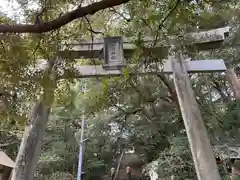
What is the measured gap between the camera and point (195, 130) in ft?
10.8

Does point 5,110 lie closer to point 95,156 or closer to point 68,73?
point 68,73

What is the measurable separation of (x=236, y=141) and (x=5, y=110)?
146 inches

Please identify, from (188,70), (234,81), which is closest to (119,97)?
(188,70)

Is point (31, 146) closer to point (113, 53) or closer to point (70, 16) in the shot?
point (113, 53)

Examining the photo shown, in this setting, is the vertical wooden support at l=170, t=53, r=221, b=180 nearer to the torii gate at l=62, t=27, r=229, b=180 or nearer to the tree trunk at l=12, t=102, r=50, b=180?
the torii gate at l=62, t=27, r=229, b=180

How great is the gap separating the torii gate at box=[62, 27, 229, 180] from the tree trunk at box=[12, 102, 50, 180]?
770mm

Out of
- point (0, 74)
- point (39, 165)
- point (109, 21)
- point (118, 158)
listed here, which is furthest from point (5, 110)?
point (118, 158)

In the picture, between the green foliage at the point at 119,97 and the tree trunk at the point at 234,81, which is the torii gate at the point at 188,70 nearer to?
the green foliage at the point at 119,97

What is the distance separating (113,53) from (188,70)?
1.26 m

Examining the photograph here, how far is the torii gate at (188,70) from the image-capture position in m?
3.07

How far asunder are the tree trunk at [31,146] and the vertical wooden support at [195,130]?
195 centimetres

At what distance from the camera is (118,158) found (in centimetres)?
742

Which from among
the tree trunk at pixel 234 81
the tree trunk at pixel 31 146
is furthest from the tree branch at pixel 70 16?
the tree trunk at pixel 234 81

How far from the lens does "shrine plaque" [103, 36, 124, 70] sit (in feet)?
11.3
